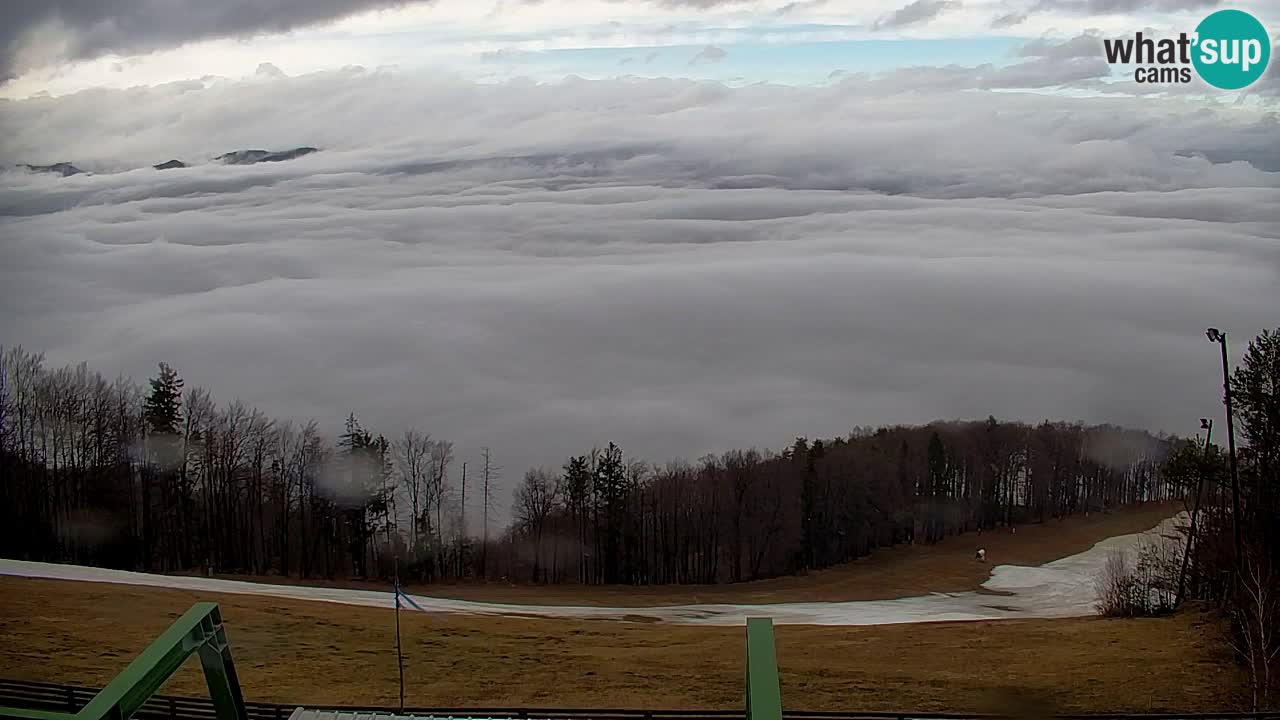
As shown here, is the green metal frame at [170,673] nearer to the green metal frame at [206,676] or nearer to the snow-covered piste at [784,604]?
the green metal frame at [206,676]

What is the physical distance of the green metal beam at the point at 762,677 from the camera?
5395 mm

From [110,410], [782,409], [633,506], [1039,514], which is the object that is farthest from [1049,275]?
[110,410]

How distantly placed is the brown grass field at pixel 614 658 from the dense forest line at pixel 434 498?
597 inches

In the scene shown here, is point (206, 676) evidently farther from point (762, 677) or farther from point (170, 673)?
point (762, 677)

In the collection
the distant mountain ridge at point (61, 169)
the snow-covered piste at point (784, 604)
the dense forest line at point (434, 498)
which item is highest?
the distant mountain ridge at point (61, 169)

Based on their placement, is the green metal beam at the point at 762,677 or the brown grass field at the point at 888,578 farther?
the brown grass field at the point at 888,578

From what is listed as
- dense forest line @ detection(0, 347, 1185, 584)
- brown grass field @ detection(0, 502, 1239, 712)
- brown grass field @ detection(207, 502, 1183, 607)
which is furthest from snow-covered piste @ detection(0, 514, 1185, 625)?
dense forest line @ detection(0, 347, 1185, 584)

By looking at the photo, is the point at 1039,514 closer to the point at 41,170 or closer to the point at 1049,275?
the point at 1049,275

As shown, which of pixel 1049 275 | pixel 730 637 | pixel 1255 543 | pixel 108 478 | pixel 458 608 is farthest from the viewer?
pixel 1049 275

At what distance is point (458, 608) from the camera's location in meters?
35.0

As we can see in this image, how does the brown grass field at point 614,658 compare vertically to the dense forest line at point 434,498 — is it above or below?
below

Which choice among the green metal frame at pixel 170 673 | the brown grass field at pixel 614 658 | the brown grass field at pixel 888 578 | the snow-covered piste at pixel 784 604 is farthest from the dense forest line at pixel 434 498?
the green metal frame at pixel 170 673

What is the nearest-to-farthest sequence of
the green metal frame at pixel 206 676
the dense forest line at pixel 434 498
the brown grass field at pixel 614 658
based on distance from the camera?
the green metal frame at pixel 206 676 < the brown grass field at pixel 614 658 < the dense forest line at pixel 434 498

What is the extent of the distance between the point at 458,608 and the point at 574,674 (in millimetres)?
12710
